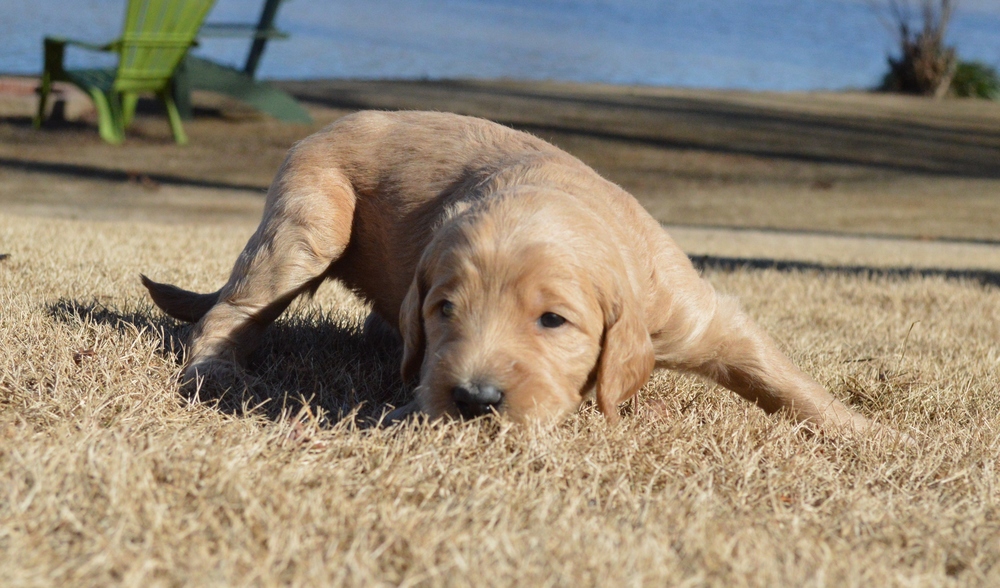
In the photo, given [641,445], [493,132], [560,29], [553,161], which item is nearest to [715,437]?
[641,445]

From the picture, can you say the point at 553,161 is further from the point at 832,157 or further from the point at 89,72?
the point at 832,157

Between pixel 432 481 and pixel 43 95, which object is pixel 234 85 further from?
pixel 432 481

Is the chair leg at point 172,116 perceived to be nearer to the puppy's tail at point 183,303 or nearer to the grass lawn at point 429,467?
the grass lawn at point 429,467

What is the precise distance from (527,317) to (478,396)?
29cm

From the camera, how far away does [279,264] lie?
12.1 ft

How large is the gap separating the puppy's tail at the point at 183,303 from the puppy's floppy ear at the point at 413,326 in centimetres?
112

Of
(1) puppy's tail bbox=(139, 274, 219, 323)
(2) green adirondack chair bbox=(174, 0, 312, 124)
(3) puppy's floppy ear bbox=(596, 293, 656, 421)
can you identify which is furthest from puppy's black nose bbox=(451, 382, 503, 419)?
(2) green adirondack chair bbox=(174, 0, 312, 124)

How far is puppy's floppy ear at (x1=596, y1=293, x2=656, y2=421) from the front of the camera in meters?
2.95

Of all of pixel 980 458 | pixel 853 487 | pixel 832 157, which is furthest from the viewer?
pixel 832 157

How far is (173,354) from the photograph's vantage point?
3492 mm

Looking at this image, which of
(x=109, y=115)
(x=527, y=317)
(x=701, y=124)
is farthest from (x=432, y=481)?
(x=701, y=124)

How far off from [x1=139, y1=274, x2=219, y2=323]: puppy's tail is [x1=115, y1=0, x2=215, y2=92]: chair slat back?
10603 mm

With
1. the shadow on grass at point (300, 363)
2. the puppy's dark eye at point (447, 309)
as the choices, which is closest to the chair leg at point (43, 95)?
the shadow on grass at point (300, 363)

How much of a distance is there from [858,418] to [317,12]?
40140 mm
